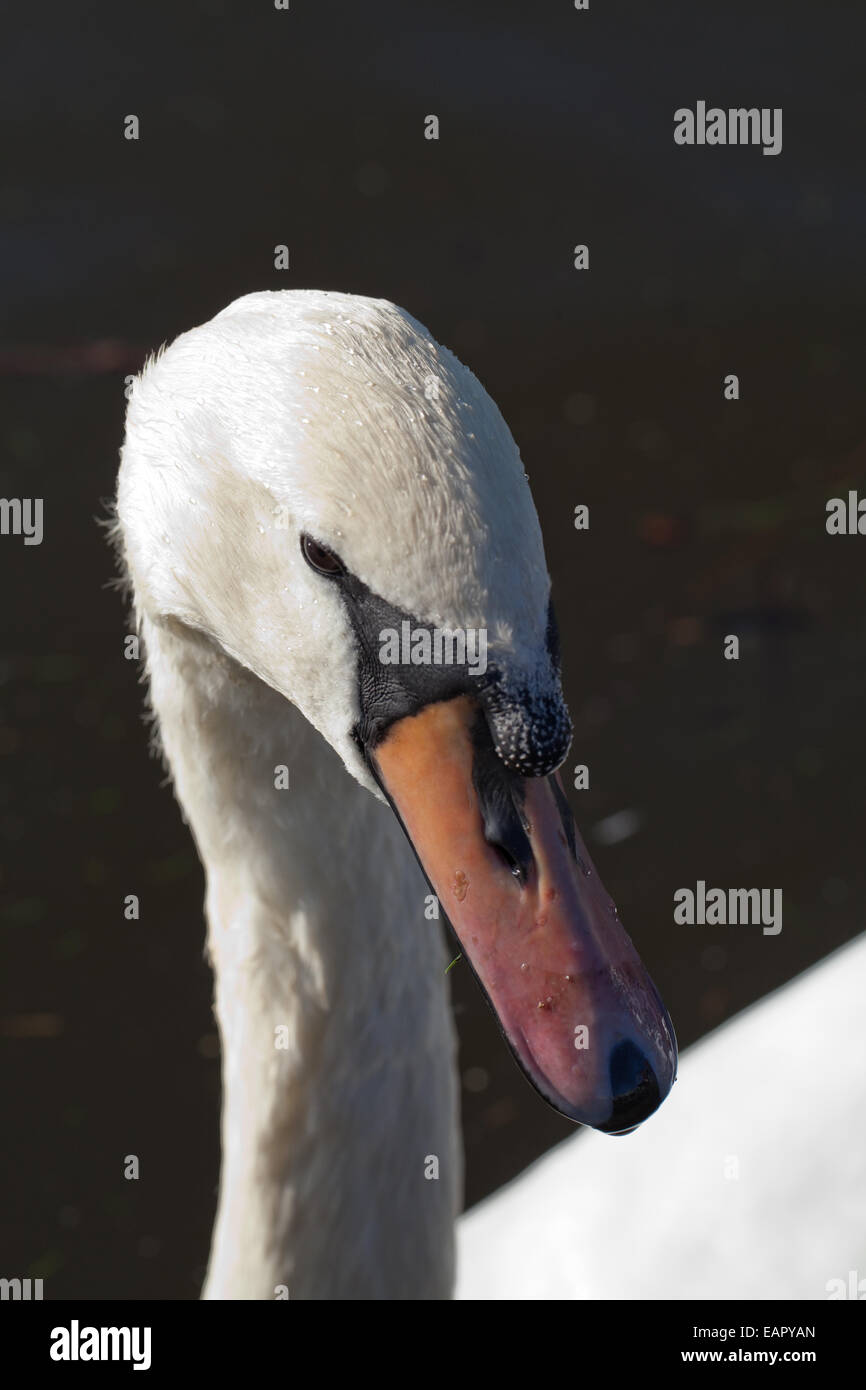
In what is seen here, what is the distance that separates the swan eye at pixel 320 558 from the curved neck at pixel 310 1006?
0.46 metres

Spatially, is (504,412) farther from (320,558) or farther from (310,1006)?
(320,558)

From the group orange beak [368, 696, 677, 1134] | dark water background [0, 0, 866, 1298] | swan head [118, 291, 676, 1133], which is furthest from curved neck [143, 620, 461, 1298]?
dark water background [0, 0, 866, 1298]

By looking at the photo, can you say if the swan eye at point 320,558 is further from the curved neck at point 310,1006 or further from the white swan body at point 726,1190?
the white swan body at point 726,1190

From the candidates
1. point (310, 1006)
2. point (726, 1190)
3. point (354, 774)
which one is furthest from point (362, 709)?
point (726, 1190)

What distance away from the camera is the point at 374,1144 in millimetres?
3158

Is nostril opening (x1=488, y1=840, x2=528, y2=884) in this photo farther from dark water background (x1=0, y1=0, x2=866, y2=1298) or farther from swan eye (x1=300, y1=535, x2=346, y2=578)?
dark water background (x1=0, y1=0, x2=866, y2=1298)

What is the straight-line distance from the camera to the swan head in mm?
2328

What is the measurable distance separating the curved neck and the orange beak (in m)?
0.43

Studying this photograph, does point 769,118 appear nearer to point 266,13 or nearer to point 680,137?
point 680,137

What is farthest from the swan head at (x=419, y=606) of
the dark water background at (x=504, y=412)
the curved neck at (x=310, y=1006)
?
the dark water background at (x=504, y=412)

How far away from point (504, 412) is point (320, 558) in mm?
4231
